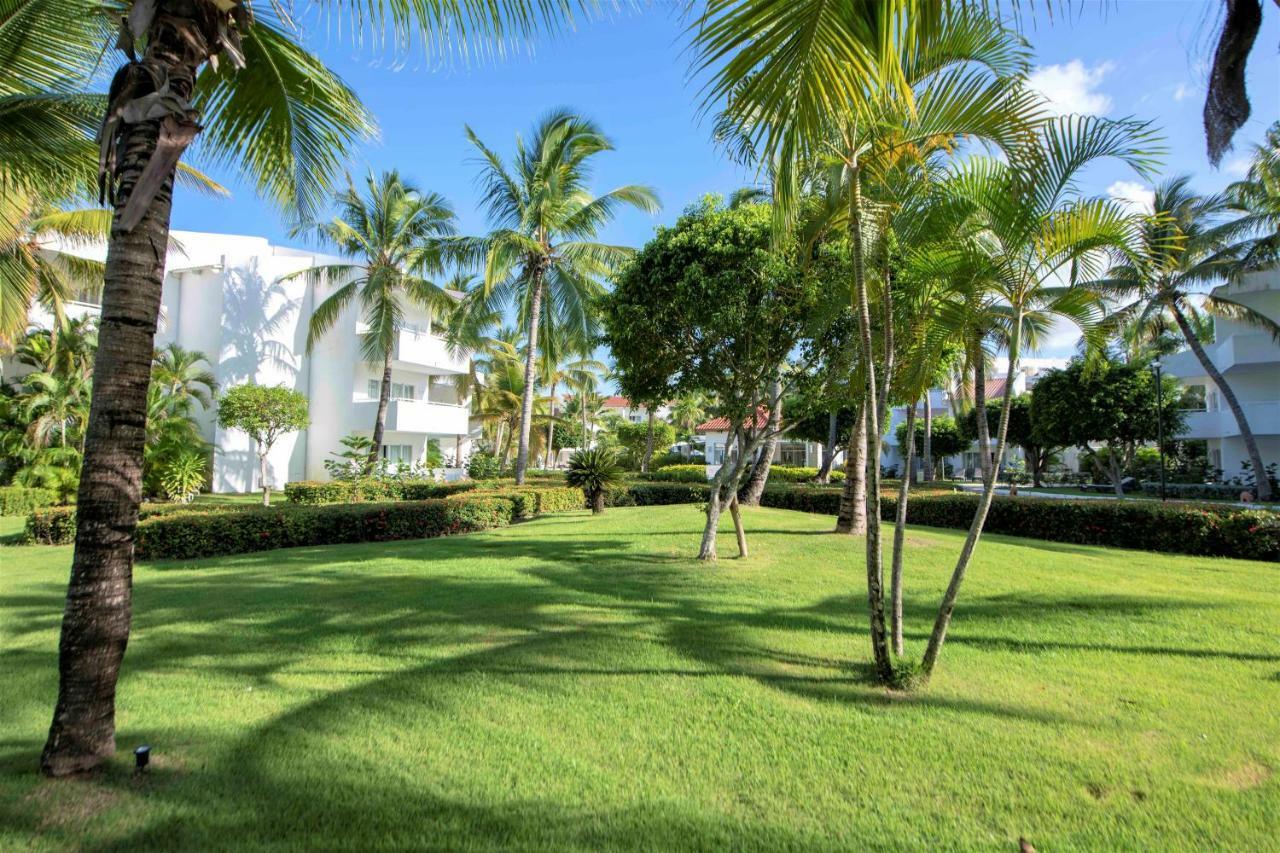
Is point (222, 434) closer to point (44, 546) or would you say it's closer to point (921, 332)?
point (44, 546)

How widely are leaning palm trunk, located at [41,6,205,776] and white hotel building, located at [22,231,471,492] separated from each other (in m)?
23.1

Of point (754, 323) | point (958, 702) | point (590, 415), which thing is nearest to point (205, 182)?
point (754, 323)

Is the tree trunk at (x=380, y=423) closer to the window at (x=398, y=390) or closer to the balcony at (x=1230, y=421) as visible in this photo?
the window at (x=398, y=390)

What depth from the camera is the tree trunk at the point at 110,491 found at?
309 centimetres

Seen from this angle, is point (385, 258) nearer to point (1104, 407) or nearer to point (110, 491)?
point (110, 491)

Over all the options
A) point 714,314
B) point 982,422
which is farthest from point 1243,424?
point 714,314

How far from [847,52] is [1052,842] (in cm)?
368

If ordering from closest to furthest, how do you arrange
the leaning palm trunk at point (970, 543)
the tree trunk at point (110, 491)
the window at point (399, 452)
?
the tree trunk at point (110, 491), the leaning palm trunk at point (970, 543), the window at point (399, 452)

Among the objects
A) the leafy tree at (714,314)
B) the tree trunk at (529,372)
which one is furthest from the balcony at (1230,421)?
the tree trunk at (529,372)

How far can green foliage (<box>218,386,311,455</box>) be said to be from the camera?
20.3 m

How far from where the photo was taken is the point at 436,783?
10.8 feet

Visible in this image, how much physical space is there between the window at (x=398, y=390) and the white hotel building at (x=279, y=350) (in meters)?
0.06

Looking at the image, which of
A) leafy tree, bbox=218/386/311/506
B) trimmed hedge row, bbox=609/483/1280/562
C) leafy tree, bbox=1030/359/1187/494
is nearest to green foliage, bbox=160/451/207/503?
leafy tree, bbox=218/386/311/506

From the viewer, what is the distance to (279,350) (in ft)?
83.2
